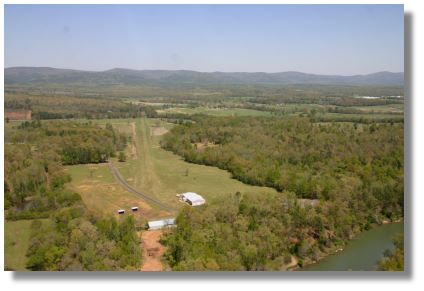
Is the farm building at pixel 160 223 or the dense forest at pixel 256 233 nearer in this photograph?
the dense forest at pixel 256 233

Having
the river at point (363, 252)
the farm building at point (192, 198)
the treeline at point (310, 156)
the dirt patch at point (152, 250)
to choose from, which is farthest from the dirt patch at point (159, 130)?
the river at point (363, 252)

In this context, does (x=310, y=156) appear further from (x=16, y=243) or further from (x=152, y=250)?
(x=16, y=243)

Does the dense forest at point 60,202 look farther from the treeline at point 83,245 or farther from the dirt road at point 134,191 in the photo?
the dirt road at point 134,191

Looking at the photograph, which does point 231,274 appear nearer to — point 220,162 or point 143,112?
point 220,162

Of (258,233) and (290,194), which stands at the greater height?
(290,194)

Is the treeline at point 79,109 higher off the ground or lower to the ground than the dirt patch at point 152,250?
higher

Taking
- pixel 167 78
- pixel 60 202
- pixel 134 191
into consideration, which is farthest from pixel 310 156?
pixel 167 78
